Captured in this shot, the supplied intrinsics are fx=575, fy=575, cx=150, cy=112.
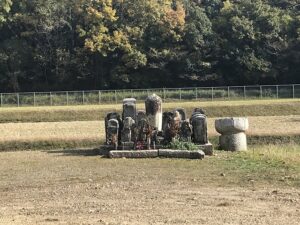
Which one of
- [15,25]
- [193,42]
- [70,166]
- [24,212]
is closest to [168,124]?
[70,166]

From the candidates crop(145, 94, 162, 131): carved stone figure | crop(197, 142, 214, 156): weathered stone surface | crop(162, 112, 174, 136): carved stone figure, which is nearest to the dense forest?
crop(162, 112, 174, 136): carved stone figure

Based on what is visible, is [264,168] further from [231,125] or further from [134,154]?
[231,125]

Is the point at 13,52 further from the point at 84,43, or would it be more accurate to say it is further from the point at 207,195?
the point at 207,195

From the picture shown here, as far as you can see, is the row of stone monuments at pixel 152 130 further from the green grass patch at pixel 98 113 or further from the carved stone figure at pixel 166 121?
the green grass patch at pixel 98 113

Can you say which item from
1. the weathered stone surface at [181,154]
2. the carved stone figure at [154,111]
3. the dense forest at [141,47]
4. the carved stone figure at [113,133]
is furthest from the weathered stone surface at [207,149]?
the dense forest at [141,47]

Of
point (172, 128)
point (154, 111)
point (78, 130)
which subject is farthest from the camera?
point (78, 130)

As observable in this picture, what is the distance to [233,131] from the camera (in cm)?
1711

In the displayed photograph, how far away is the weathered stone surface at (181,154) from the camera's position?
15109 millimetres

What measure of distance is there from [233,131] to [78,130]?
7956 mm

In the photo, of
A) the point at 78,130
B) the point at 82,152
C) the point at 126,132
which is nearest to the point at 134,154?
the point at 126,132

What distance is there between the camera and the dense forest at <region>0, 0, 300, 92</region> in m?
57.2

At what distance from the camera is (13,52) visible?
57562mm

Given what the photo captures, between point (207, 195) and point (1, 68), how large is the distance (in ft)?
167

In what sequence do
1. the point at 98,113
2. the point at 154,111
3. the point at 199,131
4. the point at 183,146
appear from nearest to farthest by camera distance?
the point at 183,146 → the point at 199,131 → the point at 154,111 → the point at 98,113
